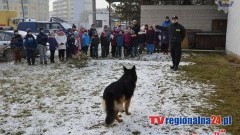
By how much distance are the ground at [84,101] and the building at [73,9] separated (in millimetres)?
68013

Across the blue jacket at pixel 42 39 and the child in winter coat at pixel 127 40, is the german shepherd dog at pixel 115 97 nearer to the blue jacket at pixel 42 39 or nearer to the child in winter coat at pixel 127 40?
the blue jacket at pixel 42 39

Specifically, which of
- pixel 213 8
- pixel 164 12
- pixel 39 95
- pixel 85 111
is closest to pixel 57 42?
pixel 39 95

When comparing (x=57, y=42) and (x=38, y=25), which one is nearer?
(x=57, y=42)

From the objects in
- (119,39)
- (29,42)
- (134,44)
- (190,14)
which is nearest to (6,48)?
(29,42)

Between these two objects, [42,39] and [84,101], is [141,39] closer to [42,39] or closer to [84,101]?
[42,39]

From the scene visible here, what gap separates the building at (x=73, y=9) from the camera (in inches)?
3560

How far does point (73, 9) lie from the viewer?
316ft

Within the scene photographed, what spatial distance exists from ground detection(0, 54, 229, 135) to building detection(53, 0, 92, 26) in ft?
223

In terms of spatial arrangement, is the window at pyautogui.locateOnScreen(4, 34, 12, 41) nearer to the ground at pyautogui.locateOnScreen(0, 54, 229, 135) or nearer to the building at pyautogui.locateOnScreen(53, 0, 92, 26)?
the ground at pyautogui.locateOnScreen(0, 54, 229, 135)

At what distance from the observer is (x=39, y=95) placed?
7.17 meters

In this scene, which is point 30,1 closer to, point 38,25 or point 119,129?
point 38,25

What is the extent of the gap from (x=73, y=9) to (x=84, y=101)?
93182mm

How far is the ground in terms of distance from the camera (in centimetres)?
505

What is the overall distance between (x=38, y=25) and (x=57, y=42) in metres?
7.90
